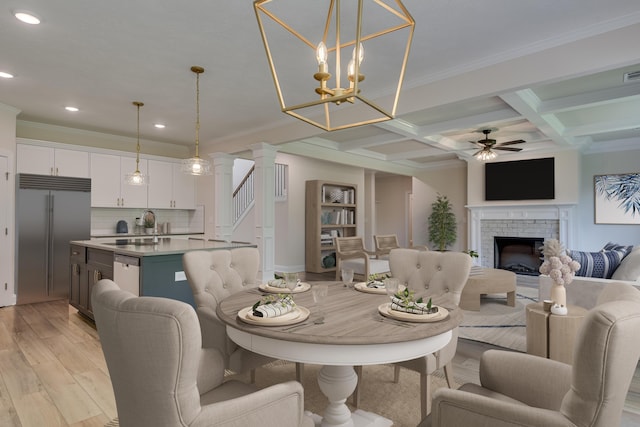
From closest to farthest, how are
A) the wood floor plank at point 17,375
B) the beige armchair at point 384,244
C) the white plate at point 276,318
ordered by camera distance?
the white plate at point 276,318, the wood floor plank at point 17,375, the beige armchair at point 384,244

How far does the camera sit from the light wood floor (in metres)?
2.12

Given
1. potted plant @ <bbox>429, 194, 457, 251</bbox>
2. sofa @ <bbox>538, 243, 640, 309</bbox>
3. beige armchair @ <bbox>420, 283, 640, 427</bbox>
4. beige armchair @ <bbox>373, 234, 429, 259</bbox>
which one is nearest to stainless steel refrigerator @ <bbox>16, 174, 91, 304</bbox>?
beige armchair @ <bbox>373, 234, 429, 259</bbox>

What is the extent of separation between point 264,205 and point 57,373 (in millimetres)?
3245

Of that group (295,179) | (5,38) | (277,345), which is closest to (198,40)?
(5,38)

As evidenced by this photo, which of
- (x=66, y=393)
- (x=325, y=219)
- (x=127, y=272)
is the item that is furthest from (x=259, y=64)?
(x=325, y=219)

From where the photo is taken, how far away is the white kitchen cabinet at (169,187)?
6332mm

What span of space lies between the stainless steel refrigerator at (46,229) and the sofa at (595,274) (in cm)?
589

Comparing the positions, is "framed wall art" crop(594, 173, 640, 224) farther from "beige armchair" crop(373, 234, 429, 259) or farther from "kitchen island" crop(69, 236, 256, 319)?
"kitchen island" crop(69, 236, 256, 319)

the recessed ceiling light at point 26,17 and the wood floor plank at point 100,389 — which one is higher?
the recessed ceiling light at point 26,17

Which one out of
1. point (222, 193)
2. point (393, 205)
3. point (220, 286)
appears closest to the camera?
point (220, 286)

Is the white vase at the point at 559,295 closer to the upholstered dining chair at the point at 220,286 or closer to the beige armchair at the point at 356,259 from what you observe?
the upholstered dining chair at the point at 220,286

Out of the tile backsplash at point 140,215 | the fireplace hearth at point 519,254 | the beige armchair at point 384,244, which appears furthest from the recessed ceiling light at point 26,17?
the fireplace hearth at point 519,254

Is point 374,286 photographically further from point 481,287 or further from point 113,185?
point 113,185

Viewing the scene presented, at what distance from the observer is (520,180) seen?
729 centimetres
